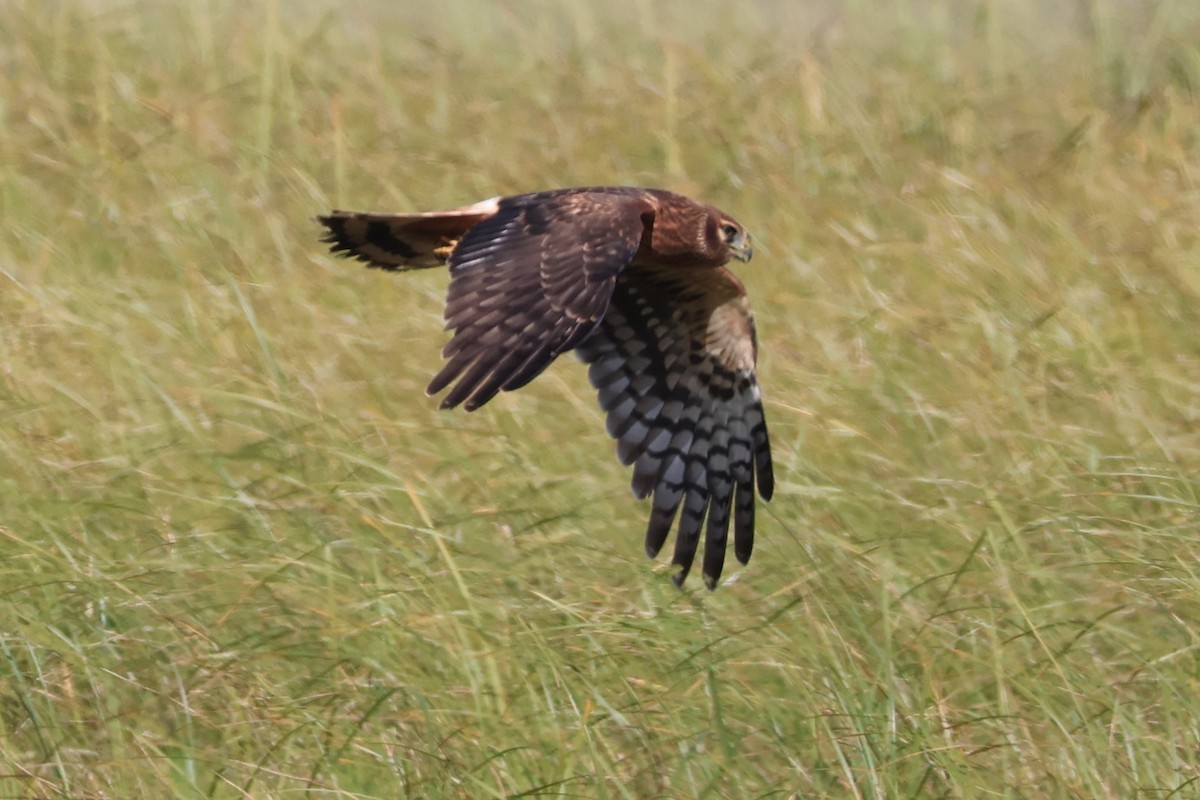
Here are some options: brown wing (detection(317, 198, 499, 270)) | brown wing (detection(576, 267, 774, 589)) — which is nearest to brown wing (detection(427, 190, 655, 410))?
brown wing (detection(317, 198, 499, 270))

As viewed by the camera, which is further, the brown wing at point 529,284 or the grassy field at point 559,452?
the brown wing at point 529,284

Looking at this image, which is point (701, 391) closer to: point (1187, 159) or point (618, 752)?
point (618, 752)

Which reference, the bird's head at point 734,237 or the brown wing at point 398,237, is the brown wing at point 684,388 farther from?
the brown wing at point 398,237

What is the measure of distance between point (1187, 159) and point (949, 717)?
4.43 m

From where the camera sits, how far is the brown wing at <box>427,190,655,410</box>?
11.7ft

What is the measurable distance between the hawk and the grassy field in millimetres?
141

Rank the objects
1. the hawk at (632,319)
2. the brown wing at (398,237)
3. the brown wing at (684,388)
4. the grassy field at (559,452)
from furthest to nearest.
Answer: the brown wing at (684,388) < the brown wing at (398,237) < the hawk at (632,319) < the grassy field at (559,452)

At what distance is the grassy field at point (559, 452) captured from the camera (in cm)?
347

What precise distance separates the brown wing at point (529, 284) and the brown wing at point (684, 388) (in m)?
0.67

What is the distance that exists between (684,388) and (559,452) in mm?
348

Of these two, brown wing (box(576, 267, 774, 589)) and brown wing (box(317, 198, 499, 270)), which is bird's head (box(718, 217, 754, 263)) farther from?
brown wing (box(317, 198, 499, 270))

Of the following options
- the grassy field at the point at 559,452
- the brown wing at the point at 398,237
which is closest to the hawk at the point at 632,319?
the brown wing at the point at 398,237

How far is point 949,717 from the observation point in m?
3.63

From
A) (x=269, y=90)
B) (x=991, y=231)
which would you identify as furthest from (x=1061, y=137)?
(x=269, y=90)
